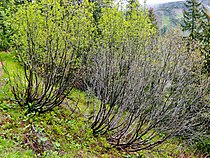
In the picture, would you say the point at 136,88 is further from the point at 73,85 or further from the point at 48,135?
the point at 48,135

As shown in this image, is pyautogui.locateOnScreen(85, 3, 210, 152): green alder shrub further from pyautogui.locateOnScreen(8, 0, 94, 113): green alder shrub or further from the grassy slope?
pyautogui.locateOnScreen(8, 0, 94, 113): green alder shrub

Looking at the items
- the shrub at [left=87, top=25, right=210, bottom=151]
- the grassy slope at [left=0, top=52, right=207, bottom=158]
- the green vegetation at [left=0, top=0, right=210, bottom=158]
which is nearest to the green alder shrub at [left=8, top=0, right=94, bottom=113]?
the green vegetation at [left=0, top=0, right=210, bottom=158]

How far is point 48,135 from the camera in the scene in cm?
676

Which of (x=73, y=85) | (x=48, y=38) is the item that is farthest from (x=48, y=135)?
(x=48, y=38)

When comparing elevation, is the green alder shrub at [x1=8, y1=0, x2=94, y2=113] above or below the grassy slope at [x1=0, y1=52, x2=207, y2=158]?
above

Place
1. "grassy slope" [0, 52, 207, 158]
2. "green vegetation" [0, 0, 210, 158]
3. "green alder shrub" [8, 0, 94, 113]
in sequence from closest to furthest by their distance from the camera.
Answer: "grassy slope" [0, 52, 207, 158] < "green vegetation" [0, 0, 210, 158] < "green alder shrub" [8, 0, 94, 113]

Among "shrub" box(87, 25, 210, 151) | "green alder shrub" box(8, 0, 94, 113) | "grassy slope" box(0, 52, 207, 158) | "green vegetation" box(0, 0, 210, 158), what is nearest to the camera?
"grassy slope" box(0, 52, 207, 158)

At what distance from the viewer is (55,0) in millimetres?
7129

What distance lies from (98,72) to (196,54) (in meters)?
4.83

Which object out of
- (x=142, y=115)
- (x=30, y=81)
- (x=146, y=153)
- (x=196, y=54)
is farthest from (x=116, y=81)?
(x=196, y=54)

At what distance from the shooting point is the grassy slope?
227 inches

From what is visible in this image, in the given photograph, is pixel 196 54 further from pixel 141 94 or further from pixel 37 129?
pixel 37 129

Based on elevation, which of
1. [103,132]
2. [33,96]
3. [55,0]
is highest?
[55,0]

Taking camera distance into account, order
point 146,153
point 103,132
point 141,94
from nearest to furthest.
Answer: point 141,94 → point 103,132 → point 146,153
